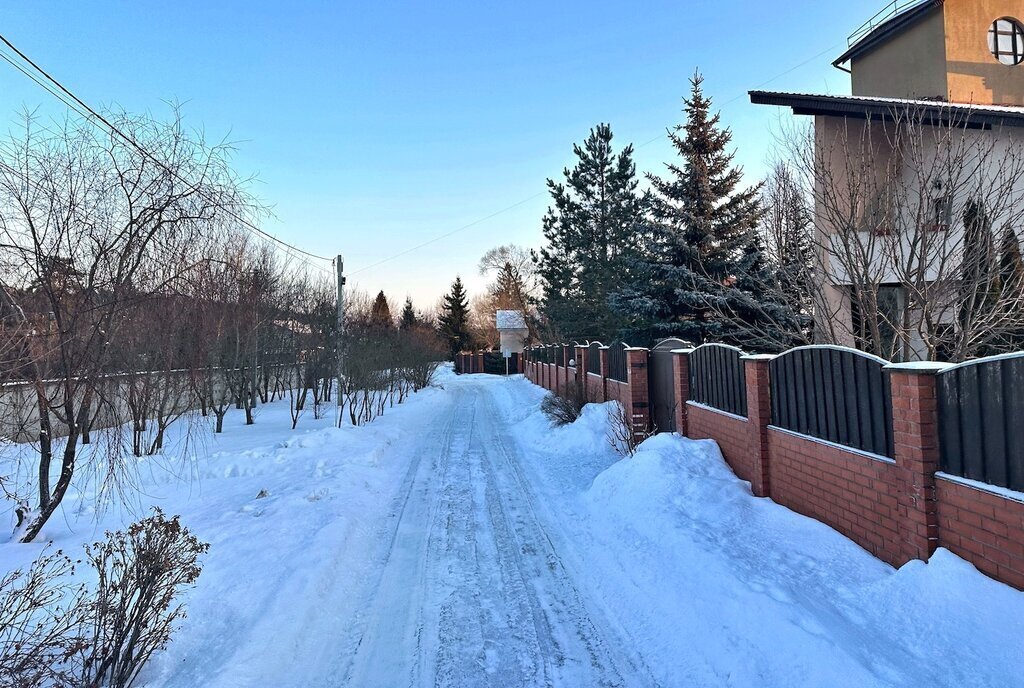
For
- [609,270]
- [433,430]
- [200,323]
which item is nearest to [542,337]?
[609,270]

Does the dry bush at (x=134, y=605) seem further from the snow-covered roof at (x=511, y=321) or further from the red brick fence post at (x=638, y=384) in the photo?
the snow-covered roof at (x=511, y=321)

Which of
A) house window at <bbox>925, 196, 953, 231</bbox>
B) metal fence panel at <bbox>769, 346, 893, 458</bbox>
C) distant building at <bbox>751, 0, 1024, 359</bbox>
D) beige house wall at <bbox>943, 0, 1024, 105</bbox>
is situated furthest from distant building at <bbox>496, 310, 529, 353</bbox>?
metal fence panel at <bbox>769, 346, 893, 458</bbox>

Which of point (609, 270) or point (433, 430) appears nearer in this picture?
point (433, 430)

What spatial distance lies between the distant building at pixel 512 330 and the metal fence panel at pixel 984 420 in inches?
1911

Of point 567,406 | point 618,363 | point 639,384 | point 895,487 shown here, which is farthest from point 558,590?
point 567,406

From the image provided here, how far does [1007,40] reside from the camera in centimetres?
1775

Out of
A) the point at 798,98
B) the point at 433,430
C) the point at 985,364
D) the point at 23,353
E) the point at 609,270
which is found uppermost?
the point at 798,98

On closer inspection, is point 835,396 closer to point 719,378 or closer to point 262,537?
point 719,378

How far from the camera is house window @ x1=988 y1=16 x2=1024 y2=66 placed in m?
17.5

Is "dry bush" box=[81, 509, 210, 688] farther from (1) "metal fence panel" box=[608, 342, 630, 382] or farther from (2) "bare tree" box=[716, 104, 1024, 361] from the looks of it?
(1) "metal fence panel" box=[608, 342, 630, 382]

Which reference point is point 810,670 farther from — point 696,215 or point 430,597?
point 696,215

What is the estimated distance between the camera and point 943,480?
3.49m

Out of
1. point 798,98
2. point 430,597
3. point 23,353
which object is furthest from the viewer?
point 798,98

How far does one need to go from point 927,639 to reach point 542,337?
4001 centimetres
